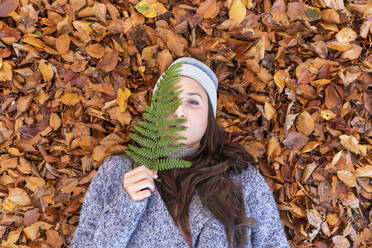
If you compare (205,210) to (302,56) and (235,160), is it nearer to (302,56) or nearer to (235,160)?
(235,160)

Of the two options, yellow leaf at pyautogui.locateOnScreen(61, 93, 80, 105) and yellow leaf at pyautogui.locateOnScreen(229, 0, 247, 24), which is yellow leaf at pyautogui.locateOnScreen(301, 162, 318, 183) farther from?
yellow leaf at pyautogui.locateOnScreen(61, 93, 80, 105)

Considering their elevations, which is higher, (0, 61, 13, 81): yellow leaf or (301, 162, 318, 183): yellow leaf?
(0, 61, 13, 81): yellow leaf

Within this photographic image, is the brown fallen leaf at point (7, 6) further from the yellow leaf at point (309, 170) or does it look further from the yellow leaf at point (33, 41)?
the yellow leaf at point (309, 170)

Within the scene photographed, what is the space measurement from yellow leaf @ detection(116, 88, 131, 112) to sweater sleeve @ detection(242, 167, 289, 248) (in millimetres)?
758

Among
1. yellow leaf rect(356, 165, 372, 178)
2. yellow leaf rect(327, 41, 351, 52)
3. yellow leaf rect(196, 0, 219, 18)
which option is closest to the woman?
yellow leaf rect(196, 0, 219, 18)

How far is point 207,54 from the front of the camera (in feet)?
5.32

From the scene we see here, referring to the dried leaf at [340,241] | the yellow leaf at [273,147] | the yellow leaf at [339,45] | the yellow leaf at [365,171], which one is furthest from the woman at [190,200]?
the yellow leaf at [339,45]

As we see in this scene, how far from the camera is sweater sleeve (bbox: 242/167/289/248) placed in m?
1.34

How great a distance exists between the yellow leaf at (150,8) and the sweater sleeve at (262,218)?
3.25 ft

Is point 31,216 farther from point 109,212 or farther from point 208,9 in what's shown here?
point 208,9

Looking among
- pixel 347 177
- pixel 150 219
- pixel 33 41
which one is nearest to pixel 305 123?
pixel 347 177

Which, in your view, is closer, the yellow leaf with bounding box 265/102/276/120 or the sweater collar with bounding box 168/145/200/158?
the sweater collar with bounding box 168/145/200/158

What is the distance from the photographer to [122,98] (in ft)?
5.29

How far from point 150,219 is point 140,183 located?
0.23 m
